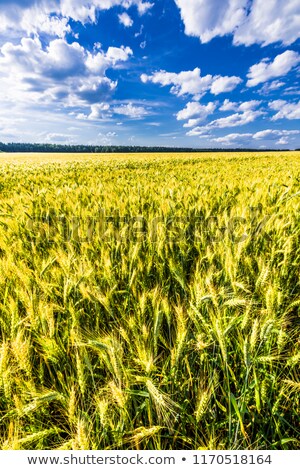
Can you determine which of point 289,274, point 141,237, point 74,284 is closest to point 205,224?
point 141,237

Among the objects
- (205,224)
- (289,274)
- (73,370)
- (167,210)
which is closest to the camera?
(73,370)

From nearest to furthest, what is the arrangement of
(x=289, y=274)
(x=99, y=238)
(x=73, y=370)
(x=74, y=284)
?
(x=73, y=370) < (x=74, y=284) < (x=289, y=274) < (x=99, y=238)

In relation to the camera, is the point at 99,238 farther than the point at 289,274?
Yes

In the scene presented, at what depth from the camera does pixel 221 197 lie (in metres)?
3.33

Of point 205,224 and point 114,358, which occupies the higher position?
point 205,224

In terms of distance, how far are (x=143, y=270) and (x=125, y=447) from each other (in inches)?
35.1

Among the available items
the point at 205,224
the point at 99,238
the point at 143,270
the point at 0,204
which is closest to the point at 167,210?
the point at 205,224

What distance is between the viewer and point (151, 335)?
3.87ft

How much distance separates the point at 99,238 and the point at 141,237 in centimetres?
32

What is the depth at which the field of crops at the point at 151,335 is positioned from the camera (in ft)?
3.10

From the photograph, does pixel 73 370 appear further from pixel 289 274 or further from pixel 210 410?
pixel 289 274

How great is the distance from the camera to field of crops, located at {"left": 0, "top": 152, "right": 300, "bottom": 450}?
0.94m

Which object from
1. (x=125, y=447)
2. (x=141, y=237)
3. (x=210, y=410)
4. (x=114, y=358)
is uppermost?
(x=141, y=237)
